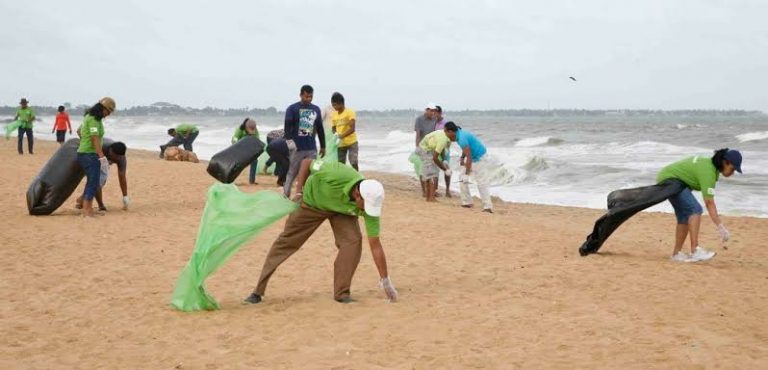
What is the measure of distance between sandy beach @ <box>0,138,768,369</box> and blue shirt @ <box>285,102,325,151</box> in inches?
44.4

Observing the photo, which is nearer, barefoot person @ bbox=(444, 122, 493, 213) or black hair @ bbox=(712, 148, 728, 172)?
black hair @ bbox=(712, 148, 728, 172)

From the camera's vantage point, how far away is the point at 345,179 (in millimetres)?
5797

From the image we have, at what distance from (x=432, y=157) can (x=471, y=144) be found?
110 centimetres

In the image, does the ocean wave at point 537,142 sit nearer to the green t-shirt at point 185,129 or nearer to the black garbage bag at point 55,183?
the green t-shirt at point 185,129

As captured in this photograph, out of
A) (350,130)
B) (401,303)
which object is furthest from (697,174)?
(350,130)

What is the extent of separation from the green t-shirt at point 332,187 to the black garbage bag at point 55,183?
554cm

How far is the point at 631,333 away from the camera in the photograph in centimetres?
529

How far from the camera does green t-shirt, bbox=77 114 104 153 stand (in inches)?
373

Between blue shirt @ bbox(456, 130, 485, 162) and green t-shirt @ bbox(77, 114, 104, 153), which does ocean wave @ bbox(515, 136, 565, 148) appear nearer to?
blue shirt @ bbox(456, 130, 485, 162)

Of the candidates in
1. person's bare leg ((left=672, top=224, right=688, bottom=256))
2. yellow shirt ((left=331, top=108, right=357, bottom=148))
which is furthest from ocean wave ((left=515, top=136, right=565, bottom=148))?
person's bare leg ((left=672, top=224, right=688, bottom=256))

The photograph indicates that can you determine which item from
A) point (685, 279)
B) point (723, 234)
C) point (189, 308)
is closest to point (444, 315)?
point (189, 308)

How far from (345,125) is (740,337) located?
25.1 feet

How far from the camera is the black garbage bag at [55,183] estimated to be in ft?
33.5

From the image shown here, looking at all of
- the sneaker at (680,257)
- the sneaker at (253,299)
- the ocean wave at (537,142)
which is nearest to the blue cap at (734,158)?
the sneaker at (680,257)
